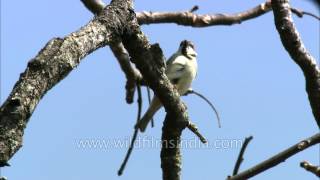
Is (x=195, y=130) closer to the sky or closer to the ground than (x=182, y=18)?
closer to the ground

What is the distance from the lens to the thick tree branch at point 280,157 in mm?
2416

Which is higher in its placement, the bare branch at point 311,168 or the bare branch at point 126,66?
the bare branch at point 126,66

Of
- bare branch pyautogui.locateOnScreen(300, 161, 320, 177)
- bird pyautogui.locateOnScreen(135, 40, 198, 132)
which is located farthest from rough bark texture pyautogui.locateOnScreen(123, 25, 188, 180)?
bird pyautogui.locateOnScreen(135, 40, 198, 132)

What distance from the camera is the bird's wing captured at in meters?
6.91

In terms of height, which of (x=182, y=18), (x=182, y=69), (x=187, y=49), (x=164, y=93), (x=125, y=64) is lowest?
(x=164, y=93)

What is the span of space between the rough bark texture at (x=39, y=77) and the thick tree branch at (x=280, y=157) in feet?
2.57

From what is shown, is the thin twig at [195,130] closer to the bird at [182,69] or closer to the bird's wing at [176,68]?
the bird at [182,69]

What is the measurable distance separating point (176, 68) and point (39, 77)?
5.27 meters

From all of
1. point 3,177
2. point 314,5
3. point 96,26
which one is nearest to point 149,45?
point 96,26

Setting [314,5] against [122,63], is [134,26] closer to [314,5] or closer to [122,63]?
[314,5]

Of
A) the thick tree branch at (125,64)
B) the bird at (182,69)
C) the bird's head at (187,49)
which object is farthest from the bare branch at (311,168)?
the bird's head at (187,49)

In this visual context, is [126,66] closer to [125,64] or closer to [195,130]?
[125,64]

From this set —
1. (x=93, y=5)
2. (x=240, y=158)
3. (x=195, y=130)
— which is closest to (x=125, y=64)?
(x=93, y=5)

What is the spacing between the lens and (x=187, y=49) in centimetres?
789
